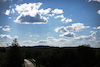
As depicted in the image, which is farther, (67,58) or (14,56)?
(67,58)

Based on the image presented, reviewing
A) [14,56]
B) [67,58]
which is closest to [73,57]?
[67,58]

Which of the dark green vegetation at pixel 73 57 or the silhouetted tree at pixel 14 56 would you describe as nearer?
the dark green vegetation at pixel 73 57

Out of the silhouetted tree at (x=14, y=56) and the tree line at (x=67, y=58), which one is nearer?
the tree line at (x=67, y=58)

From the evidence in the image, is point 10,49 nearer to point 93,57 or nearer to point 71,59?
point 71,59

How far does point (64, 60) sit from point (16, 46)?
66.8ft

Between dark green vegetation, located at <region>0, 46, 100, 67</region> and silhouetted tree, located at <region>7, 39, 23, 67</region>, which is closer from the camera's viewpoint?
dark green vegetation, located at <region>0, 46, 100, 67</region>

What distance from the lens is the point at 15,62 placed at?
4397cm

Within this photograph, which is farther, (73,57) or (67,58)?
(67,58)

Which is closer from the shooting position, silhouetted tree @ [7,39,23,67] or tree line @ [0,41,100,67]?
A: tree line @ [0,41,100,67]

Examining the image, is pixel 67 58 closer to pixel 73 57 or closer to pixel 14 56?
pixel 73 57

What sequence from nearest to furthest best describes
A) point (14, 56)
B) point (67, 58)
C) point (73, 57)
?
1. point (14, 56)
2. point (73, 57)
3. point (67, 58)

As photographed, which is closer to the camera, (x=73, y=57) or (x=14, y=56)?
(x=14, y=56)

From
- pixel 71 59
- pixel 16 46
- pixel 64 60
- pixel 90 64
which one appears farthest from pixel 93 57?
pixel 16 46

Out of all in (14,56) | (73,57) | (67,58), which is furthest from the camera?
(67,58)
